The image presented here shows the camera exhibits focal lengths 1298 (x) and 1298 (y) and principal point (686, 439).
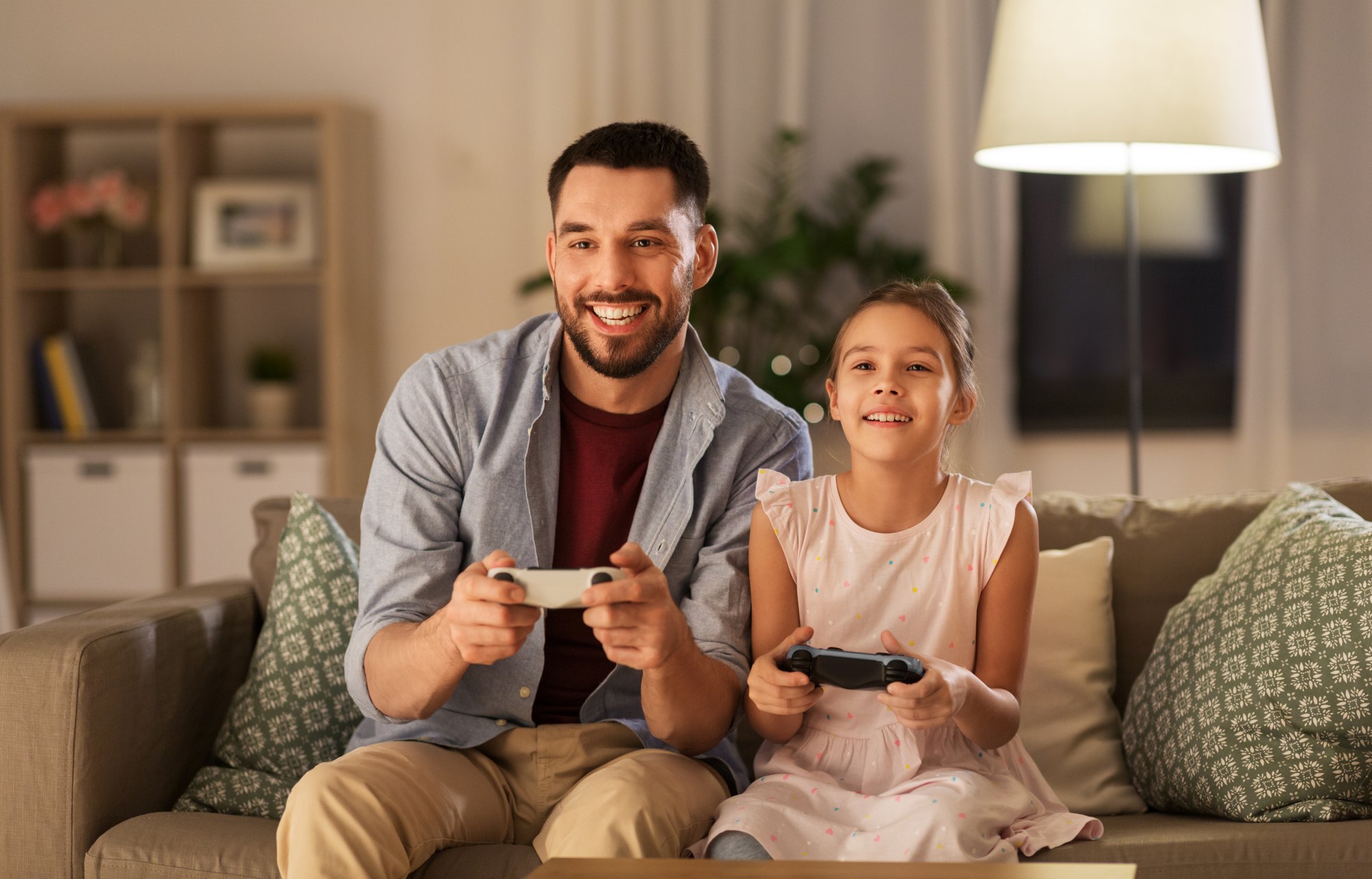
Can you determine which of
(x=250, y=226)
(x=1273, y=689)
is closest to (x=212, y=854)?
(x=1273, y=689)

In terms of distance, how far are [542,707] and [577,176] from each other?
27.5 inches

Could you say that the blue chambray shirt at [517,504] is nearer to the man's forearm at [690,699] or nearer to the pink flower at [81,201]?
the man's forearm at [690,699]

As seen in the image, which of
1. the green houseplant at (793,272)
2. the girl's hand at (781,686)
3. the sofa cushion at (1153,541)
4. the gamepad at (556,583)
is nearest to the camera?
the gamepad at (556,583)

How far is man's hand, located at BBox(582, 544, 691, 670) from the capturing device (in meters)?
1.33

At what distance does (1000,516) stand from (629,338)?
52 centimetres

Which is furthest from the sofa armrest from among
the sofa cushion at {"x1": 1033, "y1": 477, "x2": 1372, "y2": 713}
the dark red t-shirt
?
the sofa cushion at {"x1": 1033, "y1": 477, "x2": 1372, "y2": 713}

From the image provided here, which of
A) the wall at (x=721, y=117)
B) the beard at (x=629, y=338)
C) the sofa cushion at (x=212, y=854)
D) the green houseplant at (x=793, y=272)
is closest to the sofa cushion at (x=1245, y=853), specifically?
the sofa cushion at (x=212, y=854)

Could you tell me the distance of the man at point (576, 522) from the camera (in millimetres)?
1530

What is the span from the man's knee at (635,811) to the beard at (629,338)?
0.50 meters

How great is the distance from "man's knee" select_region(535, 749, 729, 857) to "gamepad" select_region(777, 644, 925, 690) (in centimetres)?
25

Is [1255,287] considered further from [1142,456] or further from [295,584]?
[295,584]

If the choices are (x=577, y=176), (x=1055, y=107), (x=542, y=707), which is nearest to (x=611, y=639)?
(x=542, y=707)

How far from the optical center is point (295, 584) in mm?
1901

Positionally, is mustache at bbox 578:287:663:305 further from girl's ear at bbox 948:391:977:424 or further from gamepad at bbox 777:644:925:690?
gamepad at bbox 777:644:925:690
